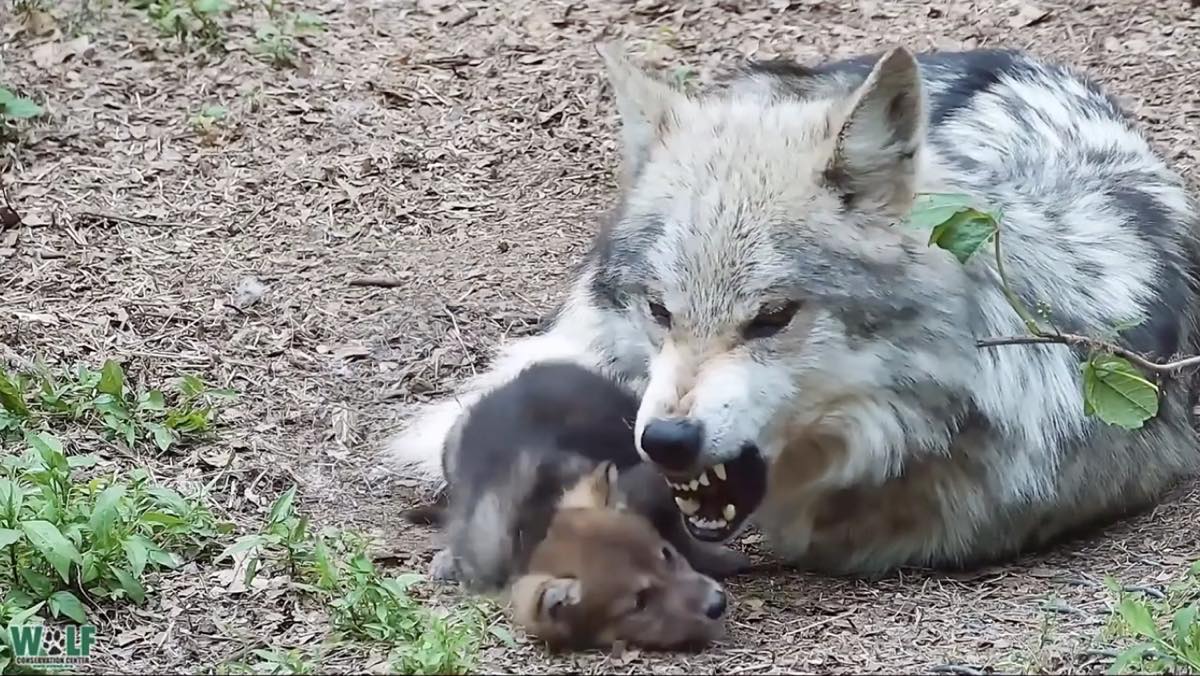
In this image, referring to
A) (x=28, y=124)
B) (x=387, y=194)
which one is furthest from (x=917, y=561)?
(x=28, y=124)

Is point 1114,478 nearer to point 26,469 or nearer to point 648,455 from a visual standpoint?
point 648,455

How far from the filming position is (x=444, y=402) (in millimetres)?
5957

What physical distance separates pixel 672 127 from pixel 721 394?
984 millimetres

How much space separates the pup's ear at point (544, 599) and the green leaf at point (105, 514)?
1217 millimetres

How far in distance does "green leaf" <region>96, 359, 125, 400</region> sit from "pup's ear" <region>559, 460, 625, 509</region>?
196 centimetres

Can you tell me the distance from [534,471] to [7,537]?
1.53 m

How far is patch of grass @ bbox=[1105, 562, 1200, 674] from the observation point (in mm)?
3633

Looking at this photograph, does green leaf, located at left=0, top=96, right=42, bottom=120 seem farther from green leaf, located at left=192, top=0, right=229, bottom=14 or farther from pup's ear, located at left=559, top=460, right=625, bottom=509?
pup's ear, located at left=559, top=460, right=625, bottom=509

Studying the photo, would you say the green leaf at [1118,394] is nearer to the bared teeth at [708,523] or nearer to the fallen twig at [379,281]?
the bared teeth at [708,523]

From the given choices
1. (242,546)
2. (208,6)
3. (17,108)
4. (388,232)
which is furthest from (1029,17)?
(242,546)

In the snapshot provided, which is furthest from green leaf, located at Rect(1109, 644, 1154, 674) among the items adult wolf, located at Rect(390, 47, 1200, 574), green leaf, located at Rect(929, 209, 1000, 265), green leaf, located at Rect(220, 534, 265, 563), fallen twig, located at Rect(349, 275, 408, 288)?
fallen twig, located at Rect(349, 275, 408, 288)

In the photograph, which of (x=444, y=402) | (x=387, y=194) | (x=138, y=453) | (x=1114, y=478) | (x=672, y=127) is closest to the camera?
(x=672, y=127)

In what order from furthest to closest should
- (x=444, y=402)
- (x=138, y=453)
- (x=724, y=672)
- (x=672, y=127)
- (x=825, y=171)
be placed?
1. (x=444, y=402)
2. (x=138, y=453)
3. (x=672, y=127)
4. (x=825, y=171)
5. (x=724, y=672)

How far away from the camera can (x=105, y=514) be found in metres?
4.30
